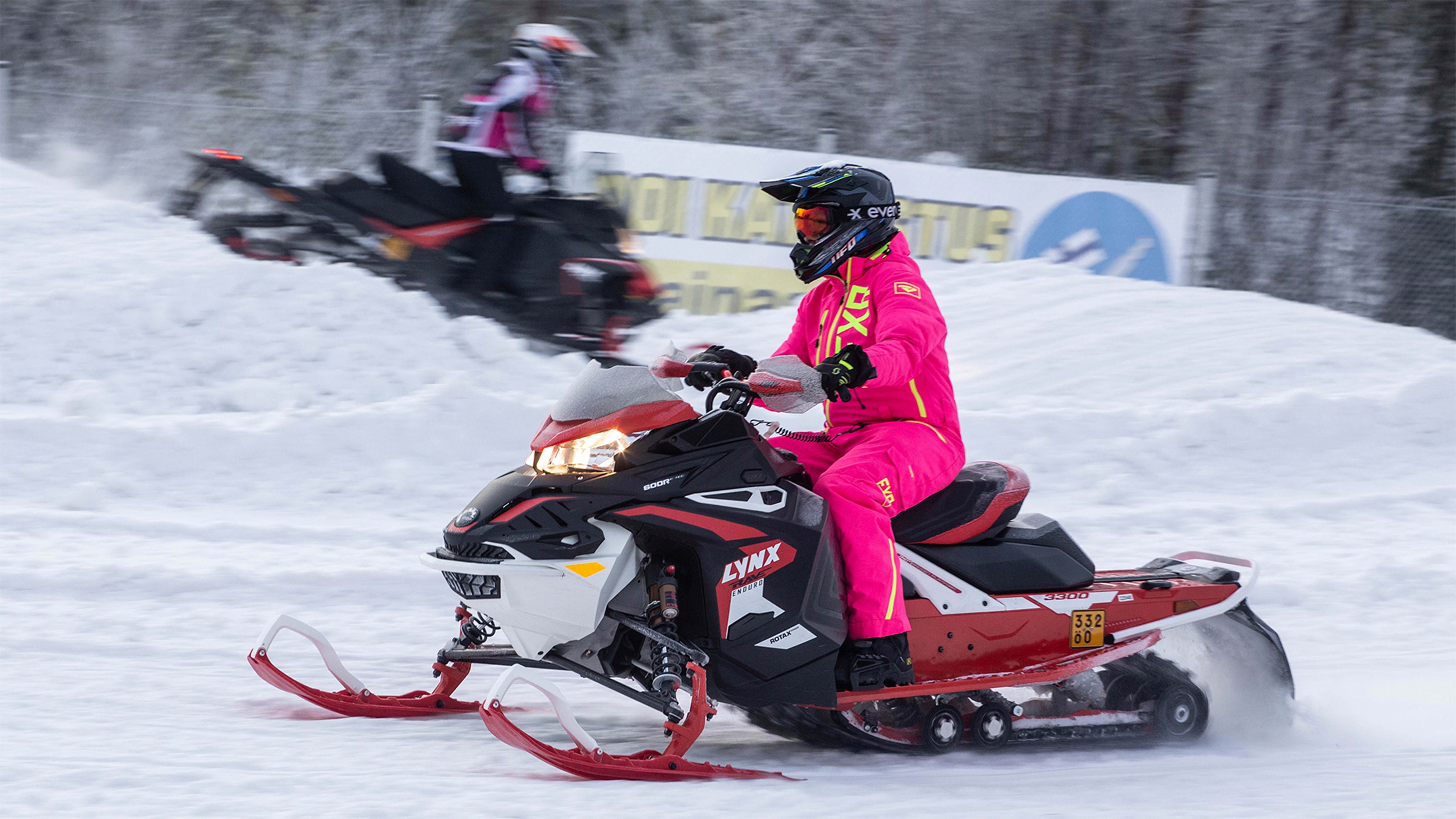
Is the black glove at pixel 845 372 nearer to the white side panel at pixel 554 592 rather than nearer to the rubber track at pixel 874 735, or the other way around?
the white side panel at pixel 554 592

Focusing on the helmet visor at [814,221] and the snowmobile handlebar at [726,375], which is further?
the helmet visor at [814,221]

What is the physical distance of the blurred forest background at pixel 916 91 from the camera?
11.3 meters

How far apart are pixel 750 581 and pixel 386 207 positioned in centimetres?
659

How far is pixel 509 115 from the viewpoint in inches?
397

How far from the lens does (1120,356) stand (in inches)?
366

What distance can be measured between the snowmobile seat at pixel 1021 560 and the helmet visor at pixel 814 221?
0.97 meters

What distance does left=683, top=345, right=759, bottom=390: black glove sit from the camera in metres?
3.75

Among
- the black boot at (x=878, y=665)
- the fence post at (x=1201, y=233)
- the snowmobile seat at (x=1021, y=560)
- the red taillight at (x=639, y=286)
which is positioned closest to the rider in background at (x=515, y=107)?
the red taillight at (x=639, y=286)

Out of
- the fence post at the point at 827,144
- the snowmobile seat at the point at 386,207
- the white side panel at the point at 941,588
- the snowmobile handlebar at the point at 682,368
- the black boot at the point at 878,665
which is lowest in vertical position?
the black boot at the point at 878,665

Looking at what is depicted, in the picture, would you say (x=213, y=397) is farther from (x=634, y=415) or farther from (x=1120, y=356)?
(x=1120, y=356)

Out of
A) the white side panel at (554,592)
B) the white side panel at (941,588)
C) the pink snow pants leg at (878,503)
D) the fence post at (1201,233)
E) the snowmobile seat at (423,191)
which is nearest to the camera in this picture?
the white side panel at (554,592)

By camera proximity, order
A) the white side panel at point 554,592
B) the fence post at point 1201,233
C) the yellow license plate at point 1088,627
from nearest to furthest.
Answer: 1. the white side panel at point 554,592
2. the yellow license plate at point 1088,627
3. the fence post at point 1201,233

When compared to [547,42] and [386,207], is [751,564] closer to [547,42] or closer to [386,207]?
[386,207]

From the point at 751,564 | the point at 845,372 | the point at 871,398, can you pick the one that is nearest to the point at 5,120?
the point at 871,398
